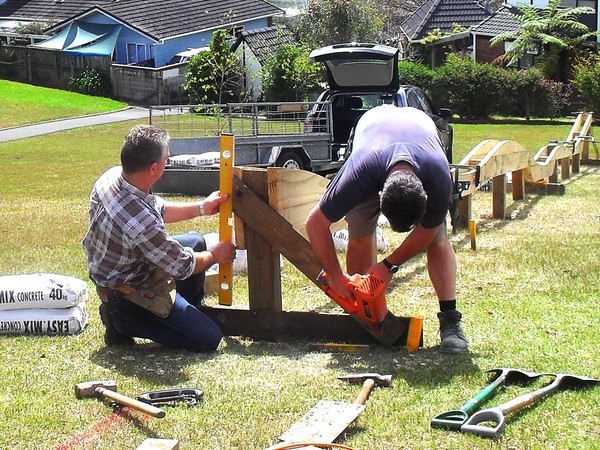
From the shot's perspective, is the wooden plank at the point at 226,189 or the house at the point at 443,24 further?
the house at the point at 443,24

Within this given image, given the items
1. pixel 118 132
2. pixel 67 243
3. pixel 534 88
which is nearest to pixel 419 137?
pixel 67 243

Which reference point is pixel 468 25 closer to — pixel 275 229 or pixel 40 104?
pixel 40 104

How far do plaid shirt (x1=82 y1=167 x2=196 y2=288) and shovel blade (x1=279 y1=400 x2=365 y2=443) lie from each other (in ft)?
4.86

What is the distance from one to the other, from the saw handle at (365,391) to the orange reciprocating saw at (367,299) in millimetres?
604

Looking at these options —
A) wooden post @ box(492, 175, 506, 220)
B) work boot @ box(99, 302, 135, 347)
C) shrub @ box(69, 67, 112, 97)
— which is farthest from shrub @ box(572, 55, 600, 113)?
work boot @ box(99, 302, 135, 347)

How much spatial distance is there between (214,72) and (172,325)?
2823 cm

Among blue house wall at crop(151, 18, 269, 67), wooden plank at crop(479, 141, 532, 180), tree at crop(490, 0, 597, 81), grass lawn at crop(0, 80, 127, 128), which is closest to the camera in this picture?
wooden plank at crop(479, 141, 532, 180)

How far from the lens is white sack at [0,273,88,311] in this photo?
20.7 feet

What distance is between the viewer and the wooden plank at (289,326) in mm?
6102

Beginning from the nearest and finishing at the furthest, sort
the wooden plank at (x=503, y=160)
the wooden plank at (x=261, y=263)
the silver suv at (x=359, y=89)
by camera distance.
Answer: the wooden plank at (x=261, y=263) < the wooden plank at (x=503, y=160) < the silver suv at (x=359, y=89)

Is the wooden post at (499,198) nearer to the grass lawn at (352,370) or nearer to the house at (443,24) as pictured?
the grass lawn at (352,370)

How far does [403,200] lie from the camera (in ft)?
15.9

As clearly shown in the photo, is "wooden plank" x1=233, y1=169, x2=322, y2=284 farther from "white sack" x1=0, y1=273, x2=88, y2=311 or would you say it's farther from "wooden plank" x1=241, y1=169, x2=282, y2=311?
"white sack" x1=0, y1=273, x2=88, y2=311

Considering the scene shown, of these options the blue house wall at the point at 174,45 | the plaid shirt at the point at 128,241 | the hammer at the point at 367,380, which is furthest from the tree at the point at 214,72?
the hammer at the point at 367,380
